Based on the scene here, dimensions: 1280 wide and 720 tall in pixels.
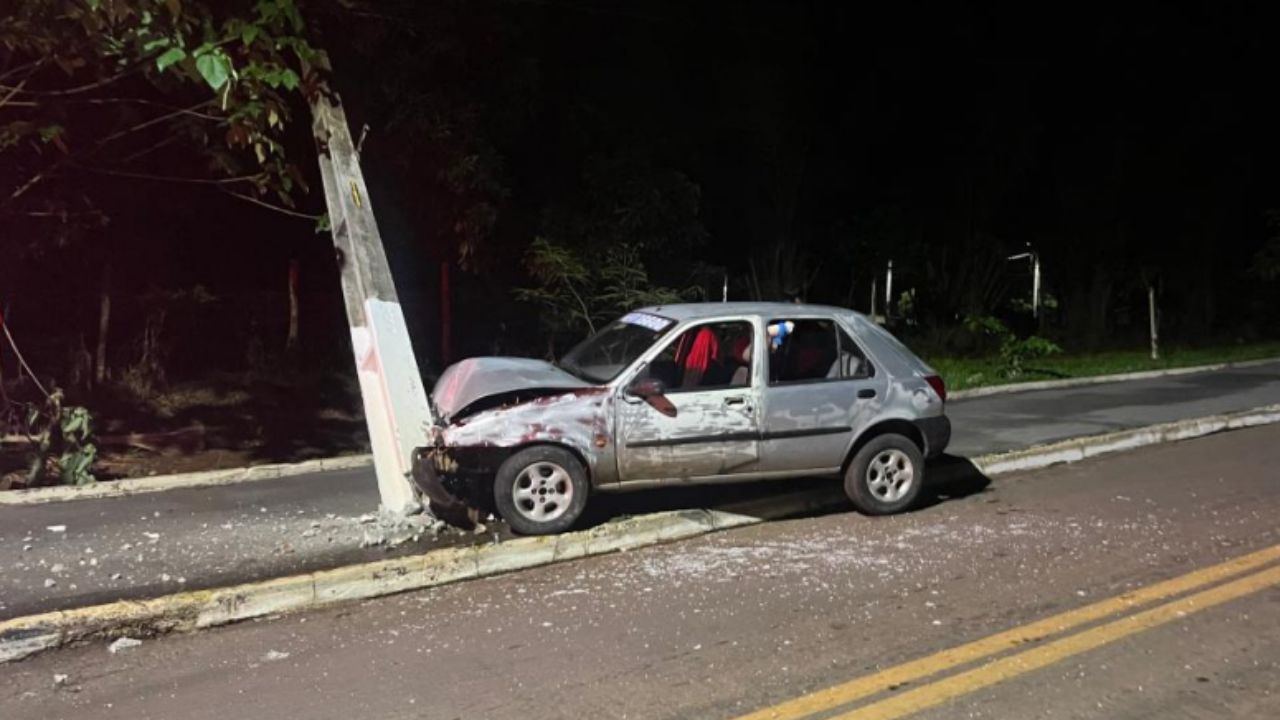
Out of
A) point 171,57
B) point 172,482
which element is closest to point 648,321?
point 171,57

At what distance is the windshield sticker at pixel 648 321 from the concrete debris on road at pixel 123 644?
375 centimetres

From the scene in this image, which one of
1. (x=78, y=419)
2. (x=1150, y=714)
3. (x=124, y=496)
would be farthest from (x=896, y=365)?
(x=78, y=419)

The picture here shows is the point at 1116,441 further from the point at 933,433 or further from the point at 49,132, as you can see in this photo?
the point at 49,132

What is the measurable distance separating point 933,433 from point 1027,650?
116 inches

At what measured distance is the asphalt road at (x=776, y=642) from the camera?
409 centimetres

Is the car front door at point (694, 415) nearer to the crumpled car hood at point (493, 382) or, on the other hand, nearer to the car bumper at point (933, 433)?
the crumpled car hood at point (493, 382)

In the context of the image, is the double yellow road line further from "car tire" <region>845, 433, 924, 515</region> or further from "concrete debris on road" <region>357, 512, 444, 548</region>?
"concrete debris on road" <region>357, 512, 444, 548</region>

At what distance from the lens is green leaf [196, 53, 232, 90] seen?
17.9ft

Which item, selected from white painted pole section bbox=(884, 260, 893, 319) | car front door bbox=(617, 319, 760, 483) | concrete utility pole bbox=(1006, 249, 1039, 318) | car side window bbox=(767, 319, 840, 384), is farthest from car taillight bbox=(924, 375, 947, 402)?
concrete utility pole bbox=(1006, 249, 1039, 318)

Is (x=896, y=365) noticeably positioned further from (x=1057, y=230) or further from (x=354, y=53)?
(x=1057, y=230)

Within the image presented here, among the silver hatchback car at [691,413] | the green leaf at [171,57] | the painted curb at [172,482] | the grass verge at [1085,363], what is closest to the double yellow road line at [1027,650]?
the silver hatchback car at [691,413]

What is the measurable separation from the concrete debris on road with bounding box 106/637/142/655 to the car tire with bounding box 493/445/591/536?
2186 millimetres

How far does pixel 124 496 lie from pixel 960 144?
21.4 meters

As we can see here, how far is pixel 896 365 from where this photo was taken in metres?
7.41
